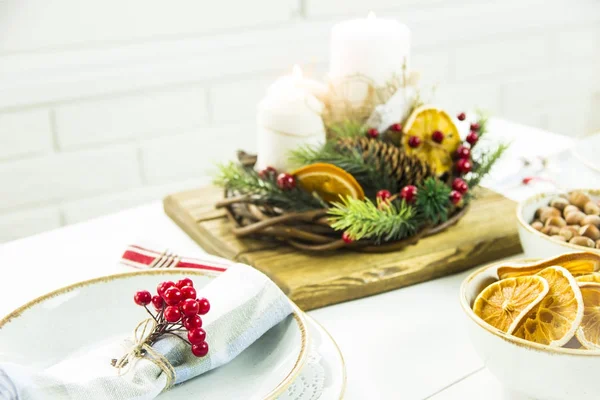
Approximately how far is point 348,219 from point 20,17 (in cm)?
104

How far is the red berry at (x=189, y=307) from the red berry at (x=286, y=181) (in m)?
0.34

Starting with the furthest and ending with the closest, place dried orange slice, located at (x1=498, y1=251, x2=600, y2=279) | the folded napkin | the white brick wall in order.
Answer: the white brick wall → dried orange slice, located at (x1=498, y1=251, x2=600, y2=279) → the folded napkin

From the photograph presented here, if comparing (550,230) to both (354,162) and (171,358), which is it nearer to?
(354,162)

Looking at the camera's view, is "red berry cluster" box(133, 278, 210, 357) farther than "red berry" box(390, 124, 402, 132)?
No

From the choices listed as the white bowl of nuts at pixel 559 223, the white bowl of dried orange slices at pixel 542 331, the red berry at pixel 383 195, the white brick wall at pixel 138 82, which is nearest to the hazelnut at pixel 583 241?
the white bowl of nuts at pixel 559 223

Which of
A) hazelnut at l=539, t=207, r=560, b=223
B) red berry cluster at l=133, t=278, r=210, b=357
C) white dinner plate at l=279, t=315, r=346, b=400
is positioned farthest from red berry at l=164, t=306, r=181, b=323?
hazelnut at l=539, t=207, r=560, b=223

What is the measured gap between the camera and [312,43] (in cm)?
186

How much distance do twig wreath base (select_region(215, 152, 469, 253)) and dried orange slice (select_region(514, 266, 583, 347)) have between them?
0.30m

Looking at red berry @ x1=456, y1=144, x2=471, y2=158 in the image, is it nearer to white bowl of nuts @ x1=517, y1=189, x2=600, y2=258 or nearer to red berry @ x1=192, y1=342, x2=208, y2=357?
white bowl of nuts @ x1=517, y1=189, x2=600, y2=258

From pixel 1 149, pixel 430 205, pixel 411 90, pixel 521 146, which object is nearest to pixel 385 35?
pixel 411 90

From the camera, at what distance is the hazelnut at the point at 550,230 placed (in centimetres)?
73

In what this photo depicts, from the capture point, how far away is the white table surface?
0.62 m

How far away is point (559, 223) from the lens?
0.75 m

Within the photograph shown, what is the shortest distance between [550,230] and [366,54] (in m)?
0.37
